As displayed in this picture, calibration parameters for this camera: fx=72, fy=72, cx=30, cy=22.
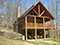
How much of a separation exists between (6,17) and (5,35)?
70.9 ft

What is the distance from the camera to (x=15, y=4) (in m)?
32.2

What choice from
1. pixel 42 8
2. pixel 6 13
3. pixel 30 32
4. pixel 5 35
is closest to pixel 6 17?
pixel 6 13

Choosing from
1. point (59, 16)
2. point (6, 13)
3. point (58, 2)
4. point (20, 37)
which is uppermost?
point (58, 2)

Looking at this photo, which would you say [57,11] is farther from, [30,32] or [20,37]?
[20,37]

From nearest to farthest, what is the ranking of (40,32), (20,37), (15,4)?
(20,37) < (40,32) < (15,4)

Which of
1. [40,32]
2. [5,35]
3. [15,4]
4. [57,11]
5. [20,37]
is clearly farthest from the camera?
[15,4]

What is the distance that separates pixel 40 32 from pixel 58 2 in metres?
14.9

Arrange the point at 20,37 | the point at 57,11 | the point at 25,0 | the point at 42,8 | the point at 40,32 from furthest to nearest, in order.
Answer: the point at 25,0 → the point at 57,11 → the point at 40,32 → the point at 42,8 → the point at 20,37

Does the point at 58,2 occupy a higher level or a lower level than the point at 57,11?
higher

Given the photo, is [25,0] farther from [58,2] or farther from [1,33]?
[1,33]

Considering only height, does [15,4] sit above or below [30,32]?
above

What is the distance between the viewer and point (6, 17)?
3300cm

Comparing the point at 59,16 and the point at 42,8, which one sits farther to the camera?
the point at 59,16

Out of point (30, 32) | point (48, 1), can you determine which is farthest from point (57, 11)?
point (30, 32)
